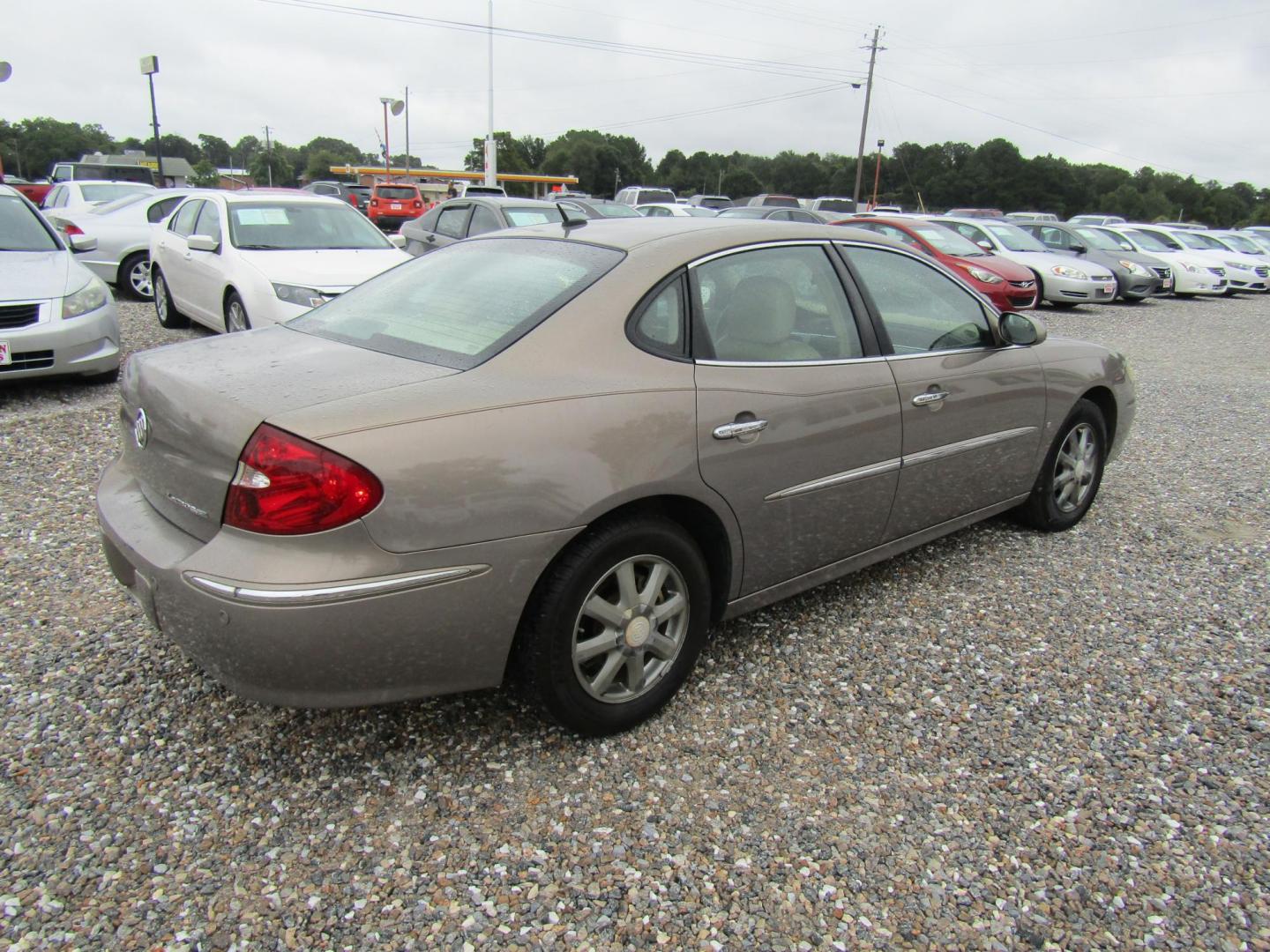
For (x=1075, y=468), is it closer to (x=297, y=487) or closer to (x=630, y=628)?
(x=630, y=628)

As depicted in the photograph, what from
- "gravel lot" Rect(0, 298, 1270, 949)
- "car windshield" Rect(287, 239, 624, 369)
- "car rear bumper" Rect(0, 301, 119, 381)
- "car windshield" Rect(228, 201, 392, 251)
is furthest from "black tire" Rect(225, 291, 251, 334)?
"car windshield" Rect(287, 239, 624, 369)

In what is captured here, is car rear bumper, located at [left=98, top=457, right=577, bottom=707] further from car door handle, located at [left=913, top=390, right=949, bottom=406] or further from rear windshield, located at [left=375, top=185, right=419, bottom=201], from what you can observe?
rear windshield, located at [left=375, top=185, right=419, bottom=201]

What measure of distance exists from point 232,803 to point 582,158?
319 feet

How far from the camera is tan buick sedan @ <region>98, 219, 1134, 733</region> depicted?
2.14 m

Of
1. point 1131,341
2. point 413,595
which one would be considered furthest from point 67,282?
point 1131,341

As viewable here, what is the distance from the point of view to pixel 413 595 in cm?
218

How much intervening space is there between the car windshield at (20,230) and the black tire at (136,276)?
3.88m

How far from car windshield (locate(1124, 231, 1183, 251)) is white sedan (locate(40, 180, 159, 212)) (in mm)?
19819

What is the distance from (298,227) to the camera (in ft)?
27.0

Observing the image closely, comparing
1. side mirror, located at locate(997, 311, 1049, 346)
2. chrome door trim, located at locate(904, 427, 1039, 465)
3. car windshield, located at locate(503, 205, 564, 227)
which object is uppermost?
car windshield, located at locate(503, 205, 564, 227)

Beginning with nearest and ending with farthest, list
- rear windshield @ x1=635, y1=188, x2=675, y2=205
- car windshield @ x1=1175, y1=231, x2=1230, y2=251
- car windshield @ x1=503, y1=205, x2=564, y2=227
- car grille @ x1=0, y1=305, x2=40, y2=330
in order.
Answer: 1. car grille @ x1=0, y1=305, x2=40, y2=330
2. car windshield @ x1=503, y1=205, x2=564, y2=227
3. car windshield @ x1=1175, y1=231, x2=1230, y2=251
4. rear windshield @ x1=635, y1=188, x2=675, y2=205

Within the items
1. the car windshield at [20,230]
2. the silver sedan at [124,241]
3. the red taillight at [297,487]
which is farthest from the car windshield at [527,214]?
the red taillight at [297,487]

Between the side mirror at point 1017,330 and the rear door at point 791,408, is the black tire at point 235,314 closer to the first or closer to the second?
the rear door at point 791,408

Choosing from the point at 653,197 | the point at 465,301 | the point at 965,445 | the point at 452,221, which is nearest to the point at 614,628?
the point at 465,301
